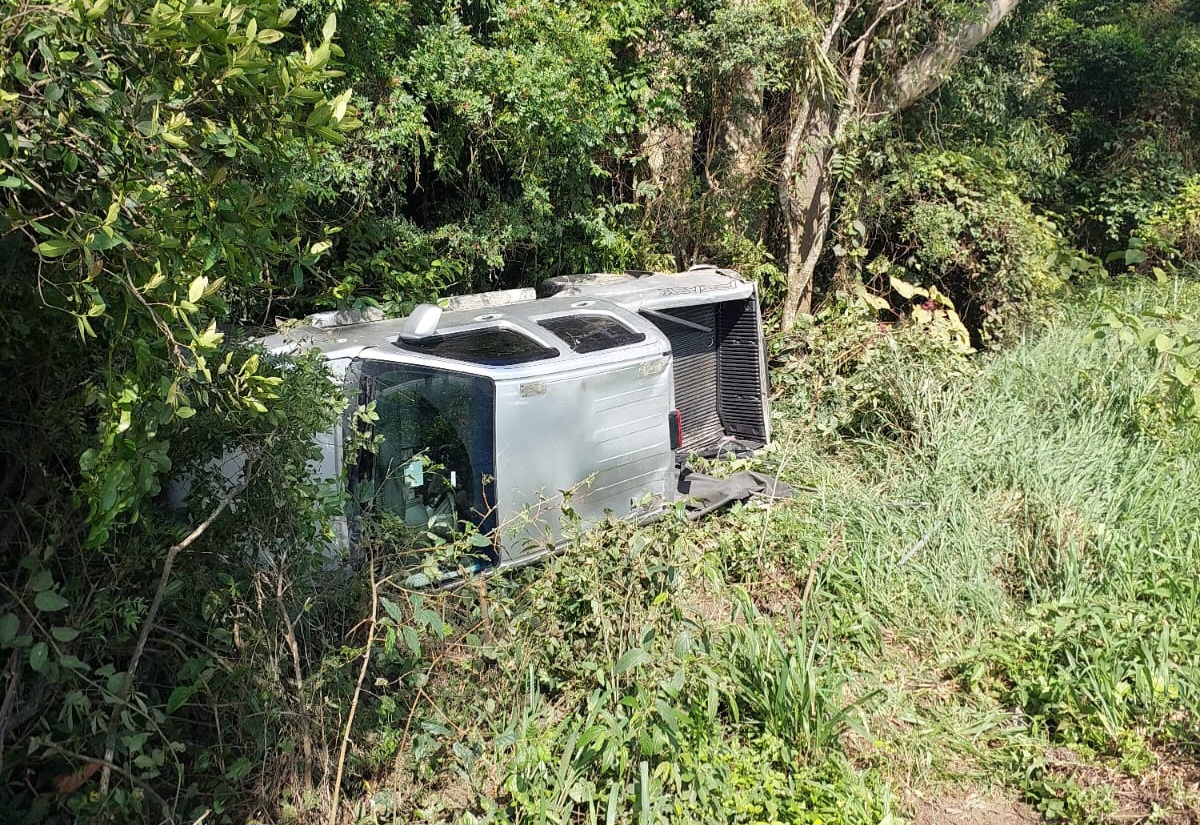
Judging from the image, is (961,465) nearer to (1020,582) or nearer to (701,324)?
(1020,582)

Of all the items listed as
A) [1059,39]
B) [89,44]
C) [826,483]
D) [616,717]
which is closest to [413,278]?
[826,483]

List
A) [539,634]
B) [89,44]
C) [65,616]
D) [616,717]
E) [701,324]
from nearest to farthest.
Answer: [89,44]
[65,616]
[616,717]
[539,634]
[701,324]

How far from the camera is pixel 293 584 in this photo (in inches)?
154

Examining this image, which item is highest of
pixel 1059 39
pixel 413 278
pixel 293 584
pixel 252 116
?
pixel 1059 39

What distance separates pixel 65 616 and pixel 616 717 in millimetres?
2122

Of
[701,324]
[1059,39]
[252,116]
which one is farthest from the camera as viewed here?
[1059,39]

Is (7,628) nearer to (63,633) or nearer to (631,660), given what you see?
(63,633)

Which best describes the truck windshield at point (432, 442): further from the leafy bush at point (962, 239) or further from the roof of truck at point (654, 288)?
the leafy bush at point (962, 239)

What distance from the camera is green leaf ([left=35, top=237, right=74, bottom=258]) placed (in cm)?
238

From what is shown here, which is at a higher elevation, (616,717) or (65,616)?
(65,616)

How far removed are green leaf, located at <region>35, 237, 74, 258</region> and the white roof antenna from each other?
2.69 m

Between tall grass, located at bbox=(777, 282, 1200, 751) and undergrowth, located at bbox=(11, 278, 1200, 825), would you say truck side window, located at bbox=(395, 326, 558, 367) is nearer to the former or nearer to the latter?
undergrowth, located at bbox=(11, 278, 1200, 825)

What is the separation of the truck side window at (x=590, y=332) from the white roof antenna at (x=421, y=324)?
801 millimetres

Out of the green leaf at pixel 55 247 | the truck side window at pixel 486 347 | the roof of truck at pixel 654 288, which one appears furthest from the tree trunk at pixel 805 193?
the green leaf at pixel 55 247
